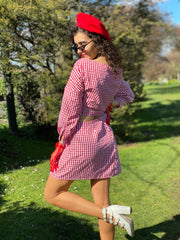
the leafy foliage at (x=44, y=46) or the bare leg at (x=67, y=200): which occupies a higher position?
the leafy foliage at (x=44, y=46)

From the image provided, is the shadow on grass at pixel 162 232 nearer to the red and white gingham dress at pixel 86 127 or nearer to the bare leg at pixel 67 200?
the bare leg at pixel 67 200

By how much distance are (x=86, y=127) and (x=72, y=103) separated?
0.75 feet

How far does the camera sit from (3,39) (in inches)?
224

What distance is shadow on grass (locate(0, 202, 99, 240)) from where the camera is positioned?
3.03 metres

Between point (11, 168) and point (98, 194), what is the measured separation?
126 inches

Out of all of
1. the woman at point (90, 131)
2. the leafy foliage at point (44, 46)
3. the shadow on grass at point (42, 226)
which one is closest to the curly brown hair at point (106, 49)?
the woman at point (90, 131)

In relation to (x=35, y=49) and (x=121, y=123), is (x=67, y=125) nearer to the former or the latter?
(x=35, y=49)

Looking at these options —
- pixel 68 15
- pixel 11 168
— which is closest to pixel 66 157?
pixel 11 168

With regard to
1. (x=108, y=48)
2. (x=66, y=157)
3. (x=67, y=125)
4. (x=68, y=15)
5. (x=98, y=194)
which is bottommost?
(x=98, y=194)

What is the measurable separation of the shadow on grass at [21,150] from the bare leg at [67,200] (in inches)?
116

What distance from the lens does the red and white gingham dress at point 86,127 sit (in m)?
2.09

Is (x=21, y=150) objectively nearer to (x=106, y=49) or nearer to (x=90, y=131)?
(x=90, y=131)

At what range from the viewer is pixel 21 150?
628cm

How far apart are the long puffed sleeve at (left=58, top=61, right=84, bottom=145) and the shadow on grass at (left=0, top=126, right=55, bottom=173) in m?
3.17
